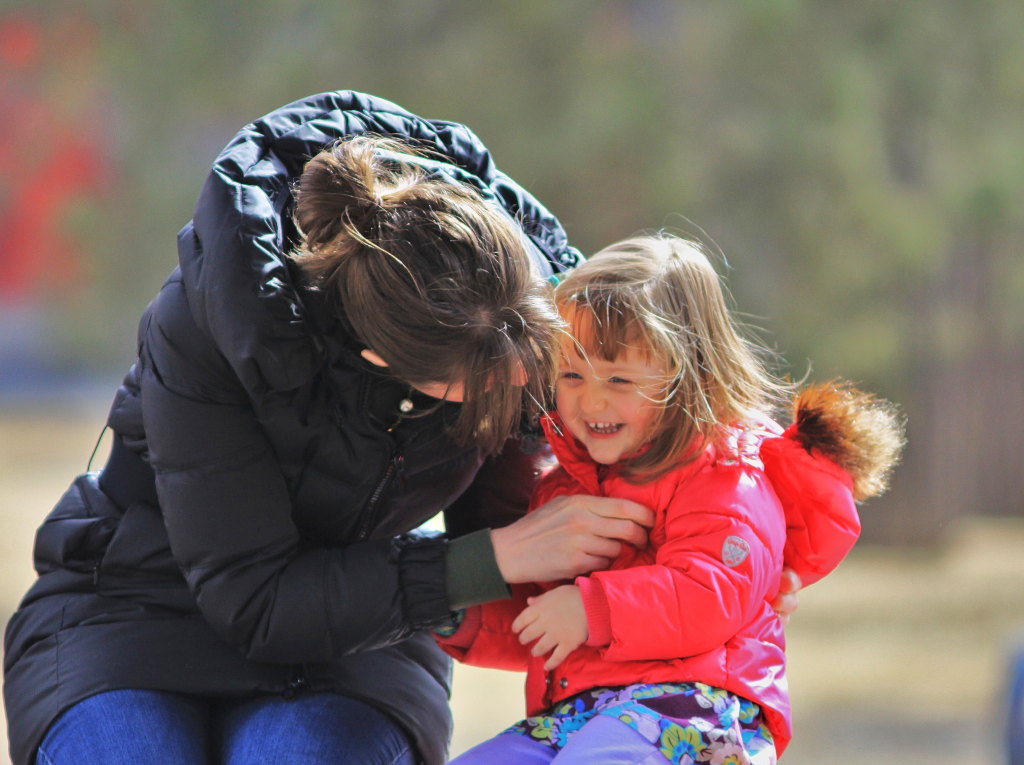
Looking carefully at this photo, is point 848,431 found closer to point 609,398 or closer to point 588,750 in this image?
point 609,398

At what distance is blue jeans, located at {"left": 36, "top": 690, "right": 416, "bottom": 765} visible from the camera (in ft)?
3.98

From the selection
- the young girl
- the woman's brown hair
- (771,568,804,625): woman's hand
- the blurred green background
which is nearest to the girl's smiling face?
the young girl

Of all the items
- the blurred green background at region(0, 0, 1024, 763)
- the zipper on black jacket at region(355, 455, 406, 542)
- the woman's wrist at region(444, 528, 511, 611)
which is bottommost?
the woman's wrist at region(444, 528, 511, 611)

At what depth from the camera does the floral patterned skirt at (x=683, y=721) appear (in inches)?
46.4

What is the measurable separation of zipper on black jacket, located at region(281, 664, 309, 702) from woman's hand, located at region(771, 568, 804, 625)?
0.54 meters

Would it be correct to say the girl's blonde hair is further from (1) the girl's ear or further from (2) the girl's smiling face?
(1) the girl's ear

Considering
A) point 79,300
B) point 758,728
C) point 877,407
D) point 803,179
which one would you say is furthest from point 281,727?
point 79,300

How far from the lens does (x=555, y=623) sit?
4.11 feet

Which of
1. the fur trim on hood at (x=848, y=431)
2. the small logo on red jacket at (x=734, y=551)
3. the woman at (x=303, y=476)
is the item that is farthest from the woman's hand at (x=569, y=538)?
the fur trim on hood at (x=848, y=431)

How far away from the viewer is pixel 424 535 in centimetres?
144

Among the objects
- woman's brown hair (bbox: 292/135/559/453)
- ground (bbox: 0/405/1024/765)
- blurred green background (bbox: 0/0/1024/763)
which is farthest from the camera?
blurred green background (bbox: 0/0/1024/763)

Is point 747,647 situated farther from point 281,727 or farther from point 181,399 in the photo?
point 181,399

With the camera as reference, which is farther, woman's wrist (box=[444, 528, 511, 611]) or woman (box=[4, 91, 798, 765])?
woman's wrist (box=[444, 528, 511, 611])

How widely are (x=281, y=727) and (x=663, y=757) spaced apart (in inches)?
16.1
